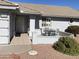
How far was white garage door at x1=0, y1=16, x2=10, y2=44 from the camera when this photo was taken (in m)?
14.6

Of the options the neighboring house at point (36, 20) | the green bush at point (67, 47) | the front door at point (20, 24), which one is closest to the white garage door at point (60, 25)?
the neighboring house at point (36, 20)

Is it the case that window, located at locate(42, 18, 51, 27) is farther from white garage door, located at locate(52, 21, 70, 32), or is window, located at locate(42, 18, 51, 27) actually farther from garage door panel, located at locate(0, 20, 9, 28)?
garage door panel, located at locate(0, 20, 9, 28)

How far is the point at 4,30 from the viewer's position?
14.7 metres

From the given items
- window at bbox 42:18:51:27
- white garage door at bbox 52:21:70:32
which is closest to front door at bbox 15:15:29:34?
window at bbox 42:18:51:27

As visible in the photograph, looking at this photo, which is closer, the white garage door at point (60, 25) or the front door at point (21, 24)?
the front door at point (21, 24)

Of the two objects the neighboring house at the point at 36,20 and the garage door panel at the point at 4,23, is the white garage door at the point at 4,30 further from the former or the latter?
the neighboring house at the point at 36,20

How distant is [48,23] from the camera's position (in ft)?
77.4

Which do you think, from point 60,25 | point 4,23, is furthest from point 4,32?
point 60,25

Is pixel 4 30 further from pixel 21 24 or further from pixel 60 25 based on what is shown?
pixel 60 25

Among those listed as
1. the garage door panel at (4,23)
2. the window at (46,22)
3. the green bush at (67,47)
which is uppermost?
the garage door panel at (4,23)

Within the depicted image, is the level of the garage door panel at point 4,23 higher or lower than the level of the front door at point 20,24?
higher

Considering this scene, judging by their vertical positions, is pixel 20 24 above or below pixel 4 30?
below

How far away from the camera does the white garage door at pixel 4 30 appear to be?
1462 cm

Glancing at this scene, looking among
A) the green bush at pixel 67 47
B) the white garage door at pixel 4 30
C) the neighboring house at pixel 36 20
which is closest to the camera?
the green bush at pixel 67 47
